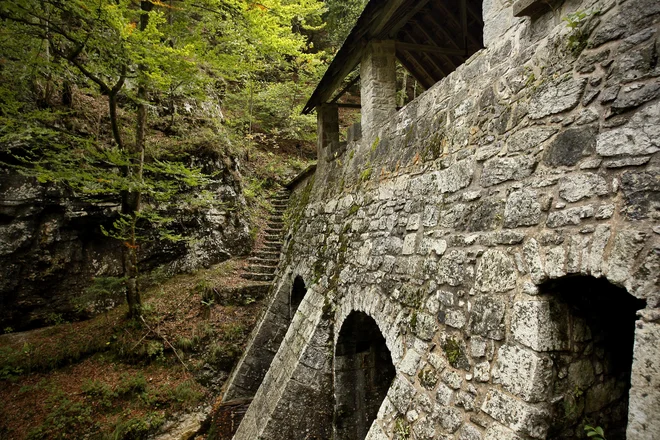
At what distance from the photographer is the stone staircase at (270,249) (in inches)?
369

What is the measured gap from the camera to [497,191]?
2.50 metres

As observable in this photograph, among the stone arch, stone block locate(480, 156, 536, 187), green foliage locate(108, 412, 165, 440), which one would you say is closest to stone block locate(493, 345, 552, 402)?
the stone arch

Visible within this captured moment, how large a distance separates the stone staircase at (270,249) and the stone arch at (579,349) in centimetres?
790

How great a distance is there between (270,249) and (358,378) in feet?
20.3

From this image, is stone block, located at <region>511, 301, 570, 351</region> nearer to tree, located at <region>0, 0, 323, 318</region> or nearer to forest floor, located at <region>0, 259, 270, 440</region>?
tree, located at <region>0, 0, 323, 318</region>

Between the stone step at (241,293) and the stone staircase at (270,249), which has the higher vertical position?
the stone staircase at (270,249)

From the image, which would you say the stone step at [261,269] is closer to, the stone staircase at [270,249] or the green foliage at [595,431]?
the stone staircase at [270,249]

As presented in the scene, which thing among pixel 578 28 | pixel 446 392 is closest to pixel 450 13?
pixel 578 28

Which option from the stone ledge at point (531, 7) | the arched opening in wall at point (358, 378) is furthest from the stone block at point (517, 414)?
the stone ledge at point (531, 7)

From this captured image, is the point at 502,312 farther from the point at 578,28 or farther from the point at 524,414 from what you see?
the point at 578,28

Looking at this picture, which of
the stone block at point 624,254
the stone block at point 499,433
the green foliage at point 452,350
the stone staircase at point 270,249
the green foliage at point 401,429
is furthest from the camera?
the stone staircase at point 270,249

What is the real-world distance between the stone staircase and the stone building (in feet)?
17.4

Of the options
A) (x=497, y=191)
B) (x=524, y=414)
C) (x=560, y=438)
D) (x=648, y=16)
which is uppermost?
(x=648, y=16)

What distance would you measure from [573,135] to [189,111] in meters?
11.2
